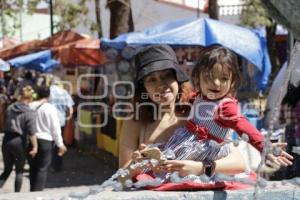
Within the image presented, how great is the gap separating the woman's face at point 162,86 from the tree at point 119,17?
12.7 m

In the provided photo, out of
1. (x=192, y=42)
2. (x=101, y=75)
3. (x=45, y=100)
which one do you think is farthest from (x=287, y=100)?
(x=101, y=75)

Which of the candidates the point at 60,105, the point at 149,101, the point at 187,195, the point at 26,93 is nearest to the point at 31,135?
the point at 26,93

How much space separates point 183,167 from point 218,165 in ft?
0.57

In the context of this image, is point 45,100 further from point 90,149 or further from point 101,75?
point 101,75

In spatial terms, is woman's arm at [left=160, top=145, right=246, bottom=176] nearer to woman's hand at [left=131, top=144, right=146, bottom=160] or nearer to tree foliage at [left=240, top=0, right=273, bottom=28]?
woman's hand at [left=131, top=144, right=146, bottom=160]

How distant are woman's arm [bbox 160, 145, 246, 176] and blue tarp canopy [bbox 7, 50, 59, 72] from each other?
14.3 m

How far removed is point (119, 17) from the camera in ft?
52.3

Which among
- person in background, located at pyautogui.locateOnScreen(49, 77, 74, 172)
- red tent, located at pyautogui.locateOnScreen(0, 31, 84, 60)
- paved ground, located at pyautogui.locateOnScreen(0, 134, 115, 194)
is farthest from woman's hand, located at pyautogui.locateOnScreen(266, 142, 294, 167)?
red tent, located at pyautogui.locateOnScreen(0, 31, 84, 60)

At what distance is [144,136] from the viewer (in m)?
3.14

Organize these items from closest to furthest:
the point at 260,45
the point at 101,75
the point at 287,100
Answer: the point at 287,100
the point at 260,45
the point at 101,75

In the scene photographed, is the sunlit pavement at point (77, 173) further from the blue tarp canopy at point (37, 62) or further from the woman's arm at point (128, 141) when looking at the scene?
the woman's arm at point (128, 141)

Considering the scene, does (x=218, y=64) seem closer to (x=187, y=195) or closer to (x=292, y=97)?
(x=187, y=195)

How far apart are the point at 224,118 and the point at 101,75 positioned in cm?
1293

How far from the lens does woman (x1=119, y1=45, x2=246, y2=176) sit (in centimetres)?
311
